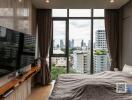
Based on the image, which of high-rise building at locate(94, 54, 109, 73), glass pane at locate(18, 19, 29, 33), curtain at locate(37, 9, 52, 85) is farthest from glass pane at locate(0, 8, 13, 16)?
high-rise building at locate(94, 54, 109, 73)

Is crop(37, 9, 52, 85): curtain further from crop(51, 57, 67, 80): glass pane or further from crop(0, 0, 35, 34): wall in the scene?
crop(0, 0, 35, 34): wall

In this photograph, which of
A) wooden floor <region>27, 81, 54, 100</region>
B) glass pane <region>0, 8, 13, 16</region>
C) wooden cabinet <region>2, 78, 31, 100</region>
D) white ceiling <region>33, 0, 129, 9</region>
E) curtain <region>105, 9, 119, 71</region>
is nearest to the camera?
glass pane <region>0, 8, 13, 16</region>

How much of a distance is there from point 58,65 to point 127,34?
2.59 metres

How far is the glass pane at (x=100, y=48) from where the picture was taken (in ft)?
23.0

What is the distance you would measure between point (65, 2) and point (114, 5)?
1.56m

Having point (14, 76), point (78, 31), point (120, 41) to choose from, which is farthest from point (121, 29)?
point (14, 76)

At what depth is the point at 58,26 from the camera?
7.10m

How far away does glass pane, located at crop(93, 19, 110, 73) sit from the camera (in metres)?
7.00

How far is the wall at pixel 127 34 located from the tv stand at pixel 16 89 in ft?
9.73

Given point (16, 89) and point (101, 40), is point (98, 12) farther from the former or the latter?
point (16, 89)

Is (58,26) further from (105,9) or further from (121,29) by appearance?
(121,29)

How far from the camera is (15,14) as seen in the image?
407cm

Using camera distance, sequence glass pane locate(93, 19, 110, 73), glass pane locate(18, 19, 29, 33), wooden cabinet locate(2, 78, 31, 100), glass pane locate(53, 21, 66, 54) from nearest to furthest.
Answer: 1. wooden cabinet locate(2, 78, 31, 100)
2. glass pane locate(18, 19, 29, 33)
3. glass pane locate(93, 19, 110, 73)
4. glass pane locate(53, 21, 66, 54)

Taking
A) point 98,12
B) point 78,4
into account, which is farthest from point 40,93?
point 98,12
